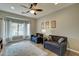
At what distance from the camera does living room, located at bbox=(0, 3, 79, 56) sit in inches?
65.5

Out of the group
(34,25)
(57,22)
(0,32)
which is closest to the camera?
(0,32)

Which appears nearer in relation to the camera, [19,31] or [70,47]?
[70,47]

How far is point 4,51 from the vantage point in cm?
164

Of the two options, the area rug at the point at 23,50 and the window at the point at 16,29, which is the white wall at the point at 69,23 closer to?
the area rug at the point at 23,50

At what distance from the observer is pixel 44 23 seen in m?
1.92

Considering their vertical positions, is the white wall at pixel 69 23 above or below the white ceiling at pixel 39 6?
below

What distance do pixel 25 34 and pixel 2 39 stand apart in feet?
1.61

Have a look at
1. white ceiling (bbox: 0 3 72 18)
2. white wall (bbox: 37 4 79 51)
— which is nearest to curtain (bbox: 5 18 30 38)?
white ceiling (bbox: 0 3 72 18)

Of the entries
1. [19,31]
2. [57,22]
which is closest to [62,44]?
[57,22]

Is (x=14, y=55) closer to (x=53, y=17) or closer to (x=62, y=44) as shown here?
(x=62, y=44)

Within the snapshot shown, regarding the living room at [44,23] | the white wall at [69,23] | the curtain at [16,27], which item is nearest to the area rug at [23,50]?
the living room at [44,23]

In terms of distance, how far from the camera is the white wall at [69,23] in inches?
67.3

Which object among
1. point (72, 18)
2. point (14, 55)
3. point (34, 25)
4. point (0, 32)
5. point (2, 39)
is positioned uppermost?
point (72, 18)

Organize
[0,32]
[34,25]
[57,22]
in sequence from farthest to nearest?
1. [34,25]
2. [57,22]
3. [0,32]
